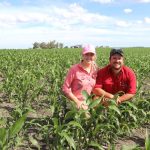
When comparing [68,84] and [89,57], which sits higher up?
[89,57]

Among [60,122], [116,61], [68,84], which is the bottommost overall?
[60,122]

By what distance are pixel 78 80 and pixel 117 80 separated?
0.53m

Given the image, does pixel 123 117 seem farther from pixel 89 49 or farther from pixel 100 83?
pixel 89 49

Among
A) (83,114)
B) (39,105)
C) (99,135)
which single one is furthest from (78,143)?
(39,105)

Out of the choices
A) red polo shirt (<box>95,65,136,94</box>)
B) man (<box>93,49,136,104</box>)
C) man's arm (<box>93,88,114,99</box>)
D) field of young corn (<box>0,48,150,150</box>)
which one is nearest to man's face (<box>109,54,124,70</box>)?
man (<box>93,49,136,104</box>)

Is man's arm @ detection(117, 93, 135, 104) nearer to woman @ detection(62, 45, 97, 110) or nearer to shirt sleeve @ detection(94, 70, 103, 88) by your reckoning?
shirt sleeve @ detection(94, 70, 103, 88)

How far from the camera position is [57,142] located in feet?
13.6

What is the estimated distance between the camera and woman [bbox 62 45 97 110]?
539 cm

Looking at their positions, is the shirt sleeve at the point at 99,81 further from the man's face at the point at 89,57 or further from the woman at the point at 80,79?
the man's face at the point at 89,57

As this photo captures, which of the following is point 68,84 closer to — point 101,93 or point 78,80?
point 78,80

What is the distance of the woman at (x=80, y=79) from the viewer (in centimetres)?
539

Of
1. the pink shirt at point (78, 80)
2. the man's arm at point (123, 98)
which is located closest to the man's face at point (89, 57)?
the pink shirt at point (78, 80)

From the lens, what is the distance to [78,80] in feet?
18.2

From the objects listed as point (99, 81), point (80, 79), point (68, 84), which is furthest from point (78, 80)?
point (99, 81)
